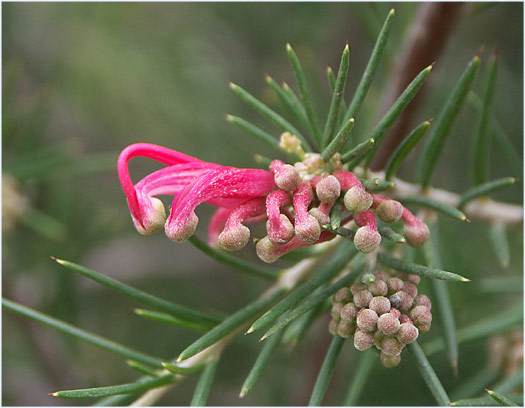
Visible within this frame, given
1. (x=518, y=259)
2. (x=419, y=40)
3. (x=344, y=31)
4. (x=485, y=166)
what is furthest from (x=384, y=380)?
(x=344, y=31)

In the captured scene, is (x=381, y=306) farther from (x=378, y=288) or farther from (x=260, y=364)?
(x=260, y=364)

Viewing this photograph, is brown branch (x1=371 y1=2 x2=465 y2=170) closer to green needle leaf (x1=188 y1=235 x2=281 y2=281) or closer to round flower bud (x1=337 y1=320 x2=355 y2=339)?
green needle leaf (x1=188 y1=235 x2=281 y2=281)

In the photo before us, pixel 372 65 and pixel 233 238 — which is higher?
pixel 372 65

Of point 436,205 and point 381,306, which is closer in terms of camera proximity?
point 381,306

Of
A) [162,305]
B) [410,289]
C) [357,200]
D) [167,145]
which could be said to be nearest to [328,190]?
[357,200]

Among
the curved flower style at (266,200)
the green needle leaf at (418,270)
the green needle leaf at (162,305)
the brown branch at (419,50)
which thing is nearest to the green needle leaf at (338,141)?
the curved flower style at (266,200)

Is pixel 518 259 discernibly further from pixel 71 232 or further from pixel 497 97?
pixel 71 232

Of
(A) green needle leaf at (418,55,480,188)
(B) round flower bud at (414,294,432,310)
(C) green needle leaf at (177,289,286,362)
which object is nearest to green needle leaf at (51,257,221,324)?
(C) green needle leaf at (177,289,286,362)

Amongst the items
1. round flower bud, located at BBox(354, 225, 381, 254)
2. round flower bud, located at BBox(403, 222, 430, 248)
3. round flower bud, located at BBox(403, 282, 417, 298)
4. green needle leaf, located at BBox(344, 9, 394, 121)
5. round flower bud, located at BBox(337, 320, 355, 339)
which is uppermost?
green needle leaf, located at BBox(344, 9, 394, 121)
